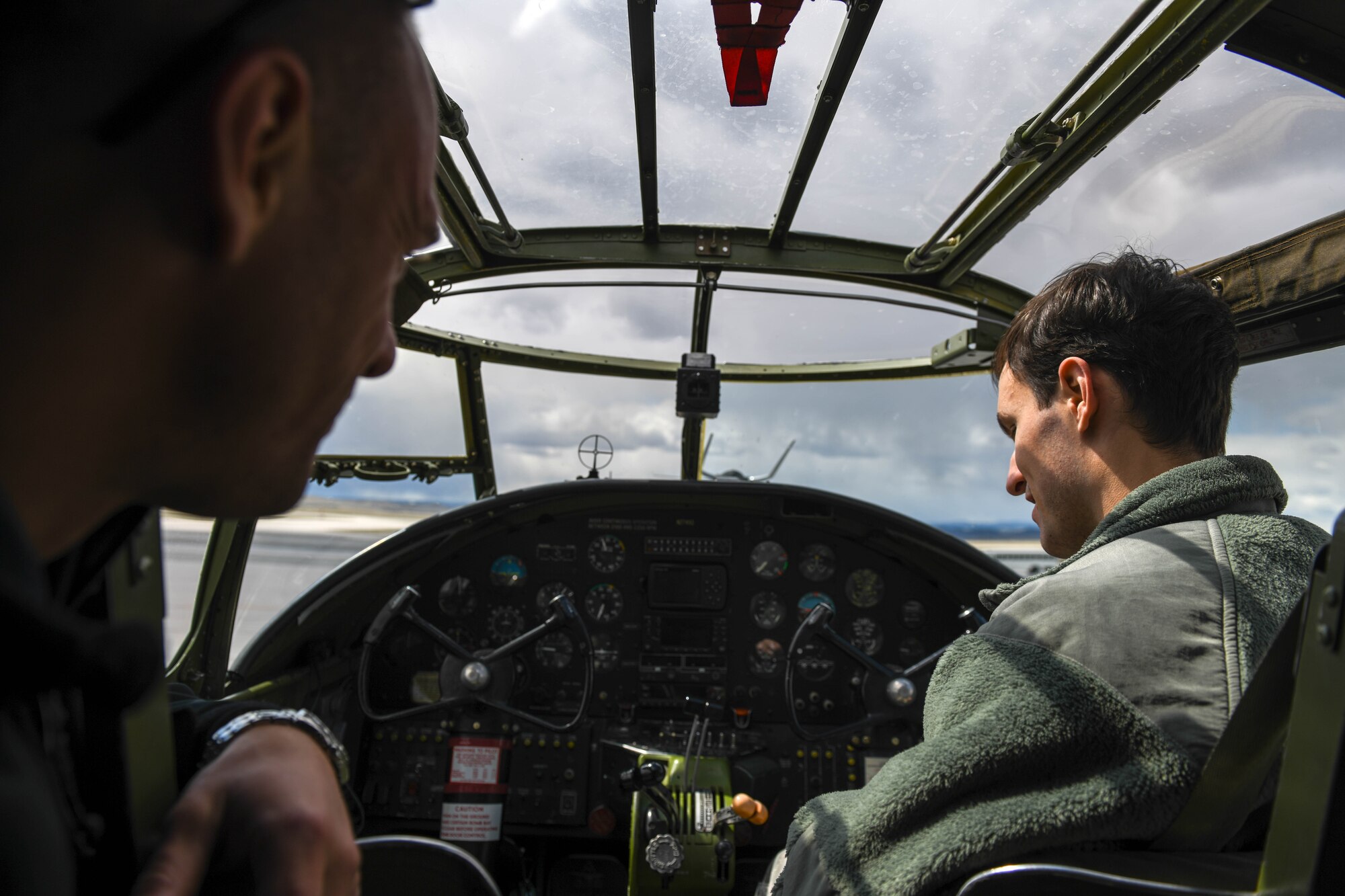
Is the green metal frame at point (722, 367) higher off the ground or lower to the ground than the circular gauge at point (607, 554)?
higher

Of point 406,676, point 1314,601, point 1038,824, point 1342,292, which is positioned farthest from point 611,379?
point 1314,601

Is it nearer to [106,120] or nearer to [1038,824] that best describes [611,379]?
[1038,824]

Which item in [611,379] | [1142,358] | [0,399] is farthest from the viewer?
[611,379]

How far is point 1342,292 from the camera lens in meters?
1.63

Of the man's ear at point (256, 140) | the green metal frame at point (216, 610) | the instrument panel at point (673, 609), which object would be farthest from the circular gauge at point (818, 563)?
the man's ear at point (256, 140)

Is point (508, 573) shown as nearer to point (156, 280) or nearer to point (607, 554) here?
point (607, 554)

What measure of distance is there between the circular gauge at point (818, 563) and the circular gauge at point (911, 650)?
1.33 feet

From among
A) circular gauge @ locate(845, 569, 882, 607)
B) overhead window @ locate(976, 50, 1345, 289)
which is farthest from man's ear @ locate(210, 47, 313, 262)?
circular gauge @ locate(845, 569, 882, 607)

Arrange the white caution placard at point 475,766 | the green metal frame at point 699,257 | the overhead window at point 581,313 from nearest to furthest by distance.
Answer: the green metal frame at point 699,257, the overhead window at point 581,313, the white caution placard at point 475,766

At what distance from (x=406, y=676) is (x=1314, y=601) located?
3125mm

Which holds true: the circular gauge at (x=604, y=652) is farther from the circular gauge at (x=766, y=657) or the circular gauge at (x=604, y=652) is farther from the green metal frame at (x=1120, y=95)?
the green metal frame at (x=1120, y=95)

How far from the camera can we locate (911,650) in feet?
10.8

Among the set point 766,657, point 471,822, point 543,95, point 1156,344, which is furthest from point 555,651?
point 1156,344

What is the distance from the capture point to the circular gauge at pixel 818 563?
3346 millimetres
